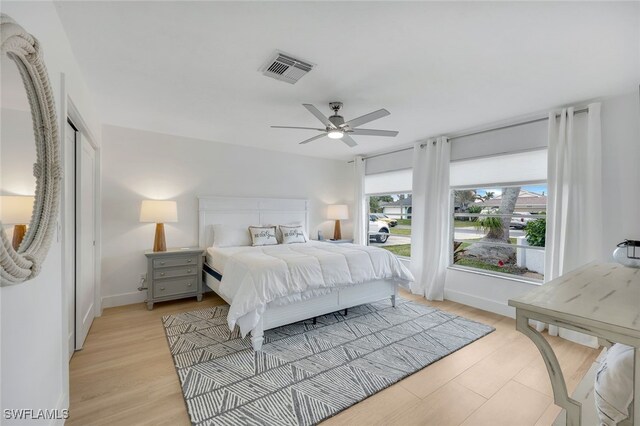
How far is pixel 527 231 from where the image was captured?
3588 millimetres

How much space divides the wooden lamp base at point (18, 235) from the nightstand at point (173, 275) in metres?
2.64

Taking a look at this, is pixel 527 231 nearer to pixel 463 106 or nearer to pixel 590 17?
pixel 463 106

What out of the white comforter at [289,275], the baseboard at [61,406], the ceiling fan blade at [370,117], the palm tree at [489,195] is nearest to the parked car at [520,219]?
the palm tree at [489,195]

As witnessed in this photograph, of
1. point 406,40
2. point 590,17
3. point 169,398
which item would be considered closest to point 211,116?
point 406,40

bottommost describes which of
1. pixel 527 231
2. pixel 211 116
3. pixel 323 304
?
pixel 323 304

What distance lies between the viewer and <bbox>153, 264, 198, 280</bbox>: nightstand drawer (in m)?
3.59

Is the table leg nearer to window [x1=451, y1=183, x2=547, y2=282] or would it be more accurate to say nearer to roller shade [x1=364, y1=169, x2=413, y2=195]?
window [x1=451, y1=183, x2=547, y2=282]

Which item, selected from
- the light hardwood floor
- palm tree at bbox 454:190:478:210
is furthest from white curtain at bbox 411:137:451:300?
the light hardwood floor

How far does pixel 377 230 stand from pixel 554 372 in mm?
4551

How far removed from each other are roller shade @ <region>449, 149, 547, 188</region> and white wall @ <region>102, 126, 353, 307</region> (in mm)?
2911

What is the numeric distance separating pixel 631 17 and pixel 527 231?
2560 millimetres

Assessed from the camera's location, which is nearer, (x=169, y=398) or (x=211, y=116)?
(x=169, y=398)

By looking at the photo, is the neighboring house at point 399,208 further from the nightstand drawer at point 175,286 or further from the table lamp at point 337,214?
the nightstand drawer at point 175,286

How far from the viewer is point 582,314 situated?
1.04m
